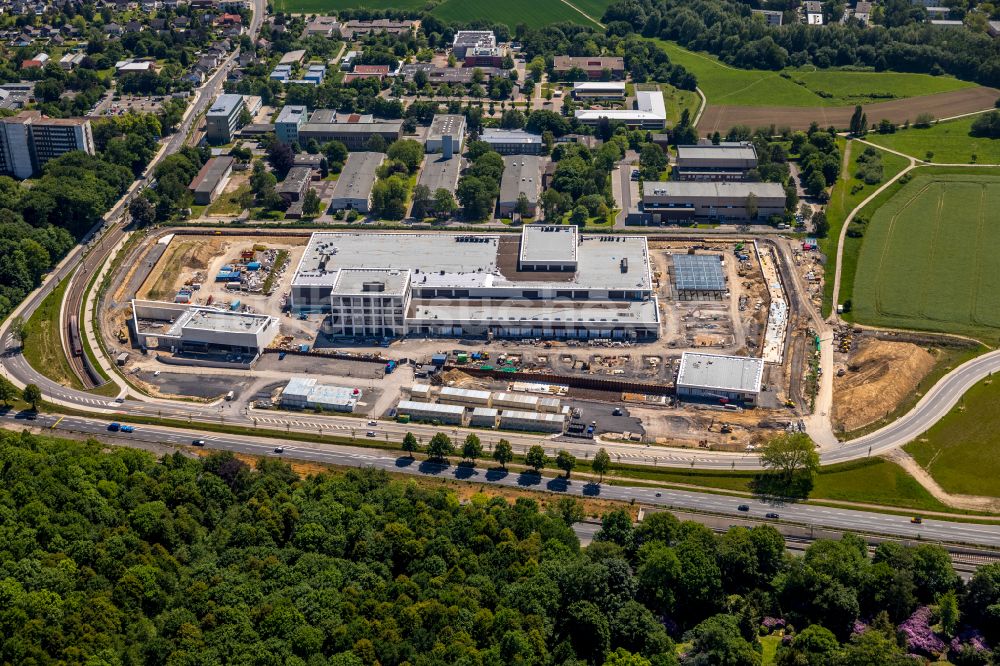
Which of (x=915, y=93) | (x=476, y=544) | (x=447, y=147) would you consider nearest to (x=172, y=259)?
(x=447, y=147)

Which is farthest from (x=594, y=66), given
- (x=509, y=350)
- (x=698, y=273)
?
(x=509, y=350)

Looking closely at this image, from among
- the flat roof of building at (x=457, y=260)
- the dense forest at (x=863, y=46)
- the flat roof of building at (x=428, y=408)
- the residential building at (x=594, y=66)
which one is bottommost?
the flat roof of building at (x=428, y=408)

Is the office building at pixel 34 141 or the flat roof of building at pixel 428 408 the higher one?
the office building at pixel 34 141

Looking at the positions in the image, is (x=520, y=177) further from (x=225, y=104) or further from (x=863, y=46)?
(x=863, y=46)

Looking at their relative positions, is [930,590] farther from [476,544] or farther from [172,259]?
[172,259]

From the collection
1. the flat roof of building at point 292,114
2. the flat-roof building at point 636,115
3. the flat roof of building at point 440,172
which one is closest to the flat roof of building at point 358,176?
the flat roof of building at point 440,172

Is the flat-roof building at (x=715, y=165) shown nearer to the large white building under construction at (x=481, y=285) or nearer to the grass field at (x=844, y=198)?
the grass field at (x=844, y=198)
